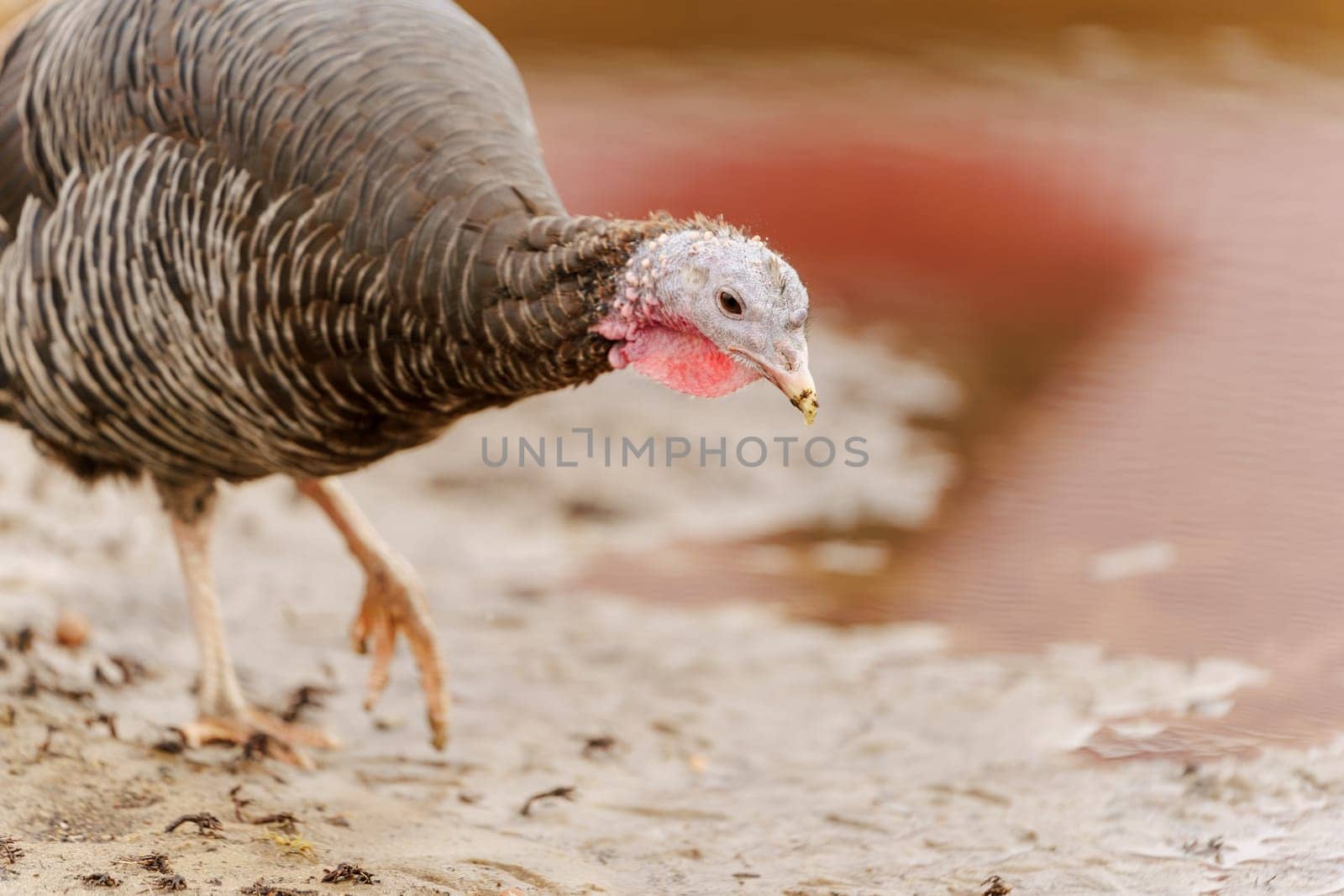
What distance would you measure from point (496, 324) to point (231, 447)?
3.38 feet

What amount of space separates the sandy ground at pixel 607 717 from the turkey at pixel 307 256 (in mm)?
857

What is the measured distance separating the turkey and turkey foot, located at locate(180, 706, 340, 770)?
70cm

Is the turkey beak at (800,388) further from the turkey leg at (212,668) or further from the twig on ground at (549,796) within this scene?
the turkey leg at (212,668)

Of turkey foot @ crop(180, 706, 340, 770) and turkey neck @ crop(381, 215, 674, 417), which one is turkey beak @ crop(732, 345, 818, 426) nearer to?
turkey neck @ crop(381, 215, 674, 417)

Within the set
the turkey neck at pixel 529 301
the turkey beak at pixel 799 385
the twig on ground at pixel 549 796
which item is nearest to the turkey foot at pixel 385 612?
the twig on ground at pixel 549 796

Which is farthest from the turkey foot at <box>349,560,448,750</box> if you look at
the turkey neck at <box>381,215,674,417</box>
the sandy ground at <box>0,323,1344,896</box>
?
the turkey neck at <box>381,215,674,417</box>

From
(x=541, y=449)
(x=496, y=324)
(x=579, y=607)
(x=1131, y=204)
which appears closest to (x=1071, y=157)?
(x=1131, y=204)

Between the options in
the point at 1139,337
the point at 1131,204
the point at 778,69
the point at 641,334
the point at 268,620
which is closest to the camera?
the point at 641,334

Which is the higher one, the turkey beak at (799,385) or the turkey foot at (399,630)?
the turkey beak at (799,385)

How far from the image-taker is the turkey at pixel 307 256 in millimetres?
2967

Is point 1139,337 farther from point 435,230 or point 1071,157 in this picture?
point 435,230

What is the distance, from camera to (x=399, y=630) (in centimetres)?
449

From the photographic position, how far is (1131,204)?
6.58 m

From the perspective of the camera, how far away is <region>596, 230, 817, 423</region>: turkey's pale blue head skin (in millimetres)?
2814
